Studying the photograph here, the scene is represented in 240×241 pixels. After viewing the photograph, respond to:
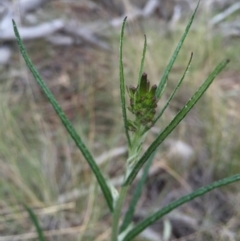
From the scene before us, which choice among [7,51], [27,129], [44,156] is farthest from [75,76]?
[44,156]

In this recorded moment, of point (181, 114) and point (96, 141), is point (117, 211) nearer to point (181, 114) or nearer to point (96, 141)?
point (181, 114)

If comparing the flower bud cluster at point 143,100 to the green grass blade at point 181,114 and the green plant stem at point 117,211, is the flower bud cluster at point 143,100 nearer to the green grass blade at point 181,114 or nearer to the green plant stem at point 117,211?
the green grass blade at point 181,114

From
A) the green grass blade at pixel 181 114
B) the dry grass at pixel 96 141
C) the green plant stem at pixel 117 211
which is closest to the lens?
the green grass blade at pixel 181 114

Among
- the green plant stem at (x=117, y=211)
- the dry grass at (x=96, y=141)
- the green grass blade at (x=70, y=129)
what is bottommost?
the dry grass at (x=96, y=141)


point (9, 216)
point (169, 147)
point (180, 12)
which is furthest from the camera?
point (180, 12)

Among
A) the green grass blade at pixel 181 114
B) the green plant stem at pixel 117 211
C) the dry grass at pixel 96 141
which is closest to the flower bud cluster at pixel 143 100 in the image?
the green grass blade at pixel 181 114

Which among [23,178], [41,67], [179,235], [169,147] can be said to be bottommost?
[179,235]

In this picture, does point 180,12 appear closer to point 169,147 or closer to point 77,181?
point 169,147

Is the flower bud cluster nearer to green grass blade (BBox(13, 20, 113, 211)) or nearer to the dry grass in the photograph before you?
green grass blade (BBox(13, 20, 113, 211))

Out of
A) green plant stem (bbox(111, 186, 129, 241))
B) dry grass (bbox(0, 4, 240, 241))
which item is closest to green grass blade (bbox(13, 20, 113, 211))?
green plant stem (bbox(111, 186, 129, 241))
